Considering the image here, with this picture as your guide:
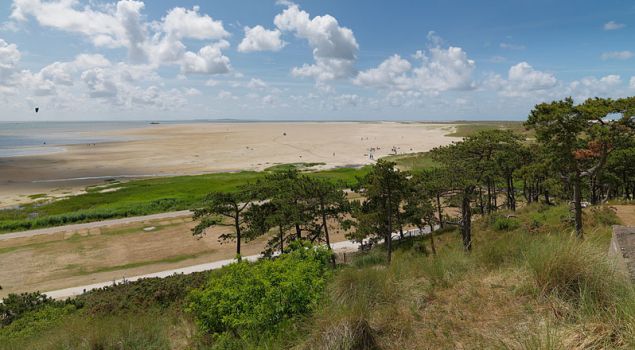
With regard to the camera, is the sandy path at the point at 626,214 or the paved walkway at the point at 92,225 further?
the paved walkway at the point at 92,225

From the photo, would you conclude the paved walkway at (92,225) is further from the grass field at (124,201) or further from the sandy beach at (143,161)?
the sandy beach at (143,161)

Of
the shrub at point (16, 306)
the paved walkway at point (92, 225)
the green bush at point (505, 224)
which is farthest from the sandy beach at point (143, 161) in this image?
the green bush at point (505, 224)

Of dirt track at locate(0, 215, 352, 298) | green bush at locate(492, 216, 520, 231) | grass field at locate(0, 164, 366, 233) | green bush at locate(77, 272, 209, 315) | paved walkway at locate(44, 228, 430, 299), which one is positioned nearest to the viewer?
green bush at locate(77, 272, 209, 315)

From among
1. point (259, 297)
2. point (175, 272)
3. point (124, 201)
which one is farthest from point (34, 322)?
point (124, 201)

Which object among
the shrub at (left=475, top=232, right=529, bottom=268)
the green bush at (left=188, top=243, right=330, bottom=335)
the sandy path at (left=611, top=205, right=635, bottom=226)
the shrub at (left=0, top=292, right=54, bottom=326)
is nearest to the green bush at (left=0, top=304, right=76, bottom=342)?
the shrub at (left=0, top=292, right=54, bottom=326)

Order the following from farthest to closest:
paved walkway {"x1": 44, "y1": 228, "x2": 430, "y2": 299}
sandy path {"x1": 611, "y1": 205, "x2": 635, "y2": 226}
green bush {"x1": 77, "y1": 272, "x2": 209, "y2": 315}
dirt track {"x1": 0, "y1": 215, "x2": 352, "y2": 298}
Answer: dirt track {"x1": 0, "y1": 215, "x2": 352, "y2": 298} → paved walkway {"x1": 44, "y1": 228, "x2": 430, "y2": 299} → sandy path {"x1": 611, "y1": 205, "x2": 635, "y2": 226} → green bush {"x1": 77, "y1": 272, "x2": 209, "y2": 315}

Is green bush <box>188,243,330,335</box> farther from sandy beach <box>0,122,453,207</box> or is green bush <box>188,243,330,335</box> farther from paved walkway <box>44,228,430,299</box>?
sandy beach <box>0,122,453,207</box>

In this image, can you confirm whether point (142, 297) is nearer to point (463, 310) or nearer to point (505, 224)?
point (463, 310)

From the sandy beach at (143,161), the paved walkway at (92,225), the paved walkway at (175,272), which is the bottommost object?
the paved walkway at (175,272)
